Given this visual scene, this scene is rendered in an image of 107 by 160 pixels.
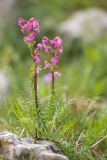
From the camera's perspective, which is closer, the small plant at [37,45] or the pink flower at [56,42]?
the small plant at [37,45]

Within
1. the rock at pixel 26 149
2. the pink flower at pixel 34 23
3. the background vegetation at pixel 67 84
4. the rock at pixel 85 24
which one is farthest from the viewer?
the rock at pixel 85 24

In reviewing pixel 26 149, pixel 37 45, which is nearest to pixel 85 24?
pixel 37 45

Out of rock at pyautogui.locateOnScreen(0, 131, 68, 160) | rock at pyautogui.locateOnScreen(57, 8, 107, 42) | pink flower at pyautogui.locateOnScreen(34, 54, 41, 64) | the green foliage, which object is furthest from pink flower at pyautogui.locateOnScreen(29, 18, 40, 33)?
rock at pyautogui.locateOnScreen(57, 8, 107, 42)

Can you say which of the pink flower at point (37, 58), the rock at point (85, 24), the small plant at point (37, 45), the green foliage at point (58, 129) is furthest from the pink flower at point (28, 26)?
the rock at point (85, 24)

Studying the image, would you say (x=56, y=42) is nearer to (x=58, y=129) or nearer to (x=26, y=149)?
(x=58, y=129)

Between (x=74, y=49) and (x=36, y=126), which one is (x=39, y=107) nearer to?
(x=36, y=126)

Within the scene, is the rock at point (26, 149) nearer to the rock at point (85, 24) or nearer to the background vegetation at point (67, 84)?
the background vegetation at point (67, 84)

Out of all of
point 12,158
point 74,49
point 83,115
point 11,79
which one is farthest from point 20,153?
point 74,49

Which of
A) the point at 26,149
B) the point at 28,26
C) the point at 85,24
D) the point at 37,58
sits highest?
the point at 85,24
